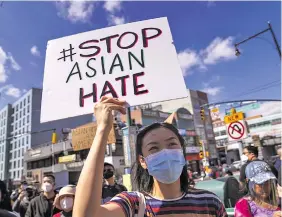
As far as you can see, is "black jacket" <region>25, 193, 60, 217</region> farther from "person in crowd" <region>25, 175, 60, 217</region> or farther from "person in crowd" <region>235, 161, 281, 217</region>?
"person in crowd" <region>235, 161, 281, 217</region>

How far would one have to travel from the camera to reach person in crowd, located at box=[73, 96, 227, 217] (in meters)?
1.21

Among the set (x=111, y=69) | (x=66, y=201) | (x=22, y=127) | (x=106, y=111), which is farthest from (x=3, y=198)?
(x=22, y=127)

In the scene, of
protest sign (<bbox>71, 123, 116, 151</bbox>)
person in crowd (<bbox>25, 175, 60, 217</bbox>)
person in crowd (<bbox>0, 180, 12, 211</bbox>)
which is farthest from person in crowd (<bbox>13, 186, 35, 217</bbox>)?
person in crowd (<bbox>0, 180, 12, 211</bbox>)

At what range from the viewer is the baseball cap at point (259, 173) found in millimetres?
2777

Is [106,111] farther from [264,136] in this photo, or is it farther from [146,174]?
[264,136]

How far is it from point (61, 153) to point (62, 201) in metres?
41.6

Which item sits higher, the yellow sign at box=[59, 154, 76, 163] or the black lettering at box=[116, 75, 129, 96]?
the yellow sign at box=[59, 154, 76, 163]

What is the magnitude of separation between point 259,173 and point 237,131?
6.56m

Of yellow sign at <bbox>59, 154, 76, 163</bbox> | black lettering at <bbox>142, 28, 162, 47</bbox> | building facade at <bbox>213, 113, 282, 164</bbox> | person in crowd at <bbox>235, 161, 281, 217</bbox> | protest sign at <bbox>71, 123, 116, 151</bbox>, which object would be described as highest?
building facade at <bbox>213, 113, 282, 164</bbox>

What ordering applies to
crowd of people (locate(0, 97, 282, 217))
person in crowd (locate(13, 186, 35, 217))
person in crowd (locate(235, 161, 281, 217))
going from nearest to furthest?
crowd of people (locate(0, 97, 282, 217)) < person in crowd (locate(235, 161, 281, 217)) < person in crowd (locate(13, 186, 35, 217))

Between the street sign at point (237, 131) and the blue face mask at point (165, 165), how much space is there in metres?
7.96

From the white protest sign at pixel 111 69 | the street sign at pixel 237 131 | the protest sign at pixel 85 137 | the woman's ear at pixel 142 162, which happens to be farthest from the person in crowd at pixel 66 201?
the street sign at pixel 237 131

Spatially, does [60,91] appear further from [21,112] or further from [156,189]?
[21,112]

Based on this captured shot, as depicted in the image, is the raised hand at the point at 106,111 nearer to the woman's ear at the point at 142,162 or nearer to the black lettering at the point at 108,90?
the woman's ear at the point at 142,162
